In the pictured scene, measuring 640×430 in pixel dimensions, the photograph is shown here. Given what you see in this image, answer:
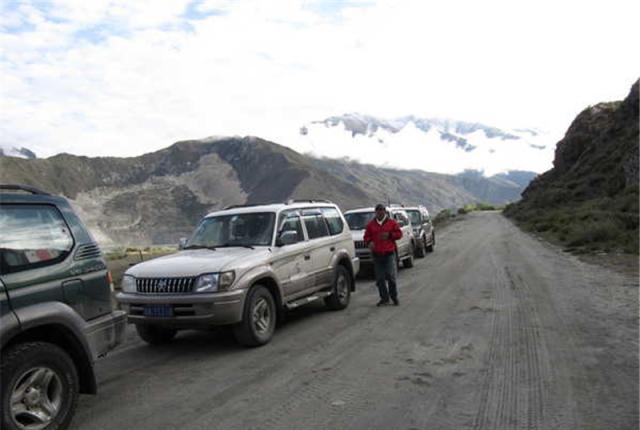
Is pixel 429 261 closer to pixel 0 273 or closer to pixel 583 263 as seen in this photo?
pixel 583 263

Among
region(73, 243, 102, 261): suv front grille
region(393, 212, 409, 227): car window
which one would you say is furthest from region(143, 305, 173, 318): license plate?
region(393, 212, 409, 227): car window

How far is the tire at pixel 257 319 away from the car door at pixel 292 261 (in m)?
0.45

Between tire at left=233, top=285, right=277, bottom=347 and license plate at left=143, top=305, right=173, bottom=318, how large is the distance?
0.85 meters

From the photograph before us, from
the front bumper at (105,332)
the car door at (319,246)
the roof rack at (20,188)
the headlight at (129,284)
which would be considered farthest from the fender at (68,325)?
the car door at (319,246)

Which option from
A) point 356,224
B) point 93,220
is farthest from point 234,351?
point 93,220

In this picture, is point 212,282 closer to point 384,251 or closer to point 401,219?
point 384,251

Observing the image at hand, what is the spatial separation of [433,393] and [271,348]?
2.54 m

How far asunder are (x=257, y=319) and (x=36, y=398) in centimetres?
342

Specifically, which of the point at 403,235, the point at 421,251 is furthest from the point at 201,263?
the point at 421,251

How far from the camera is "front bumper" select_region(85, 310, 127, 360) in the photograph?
16.3ft

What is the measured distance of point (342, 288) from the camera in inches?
397

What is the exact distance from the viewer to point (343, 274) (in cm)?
1016

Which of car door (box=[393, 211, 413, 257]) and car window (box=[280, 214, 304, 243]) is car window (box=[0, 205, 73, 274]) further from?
car door (box=[393, 211, 413, 257])

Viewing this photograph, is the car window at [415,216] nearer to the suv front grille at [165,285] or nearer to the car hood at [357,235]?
the car hood at [357,235]
